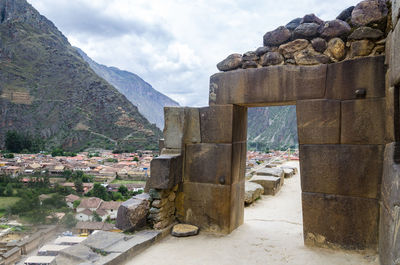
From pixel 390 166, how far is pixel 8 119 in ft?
288

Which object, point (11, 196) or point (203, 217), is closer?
point (203, 217)

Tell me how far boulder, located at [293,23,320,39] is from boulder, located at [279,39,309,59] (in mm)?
72

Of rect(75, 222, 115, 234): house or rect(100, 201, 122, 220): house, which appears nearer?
rect(75, 222, 115, 234): house

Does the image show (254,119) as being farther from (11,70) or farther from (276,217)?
(276,217)

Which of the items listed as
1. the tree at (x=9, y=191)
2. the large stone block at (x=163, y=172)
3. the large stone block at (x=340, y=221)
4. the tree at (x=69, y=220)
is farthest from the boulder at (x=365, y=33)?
the tree at (x=9, y=191)

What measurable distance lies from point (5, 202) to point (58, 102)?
148 ft

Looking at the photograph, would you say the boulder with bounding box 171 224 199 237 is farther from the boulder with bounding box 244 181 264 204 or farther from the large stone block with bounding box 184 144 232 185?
the boulder with bounding box 244 181 264 204

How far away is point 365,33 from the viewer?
3461mm

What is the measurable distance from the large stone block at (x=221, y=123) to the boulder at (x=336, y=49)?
61.4 inches

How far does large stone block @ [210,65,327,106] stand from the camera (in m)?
3.79

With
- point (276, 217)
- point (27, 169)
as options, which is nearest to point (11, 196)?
point (27, 169)

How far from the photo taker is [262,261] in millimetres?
3479

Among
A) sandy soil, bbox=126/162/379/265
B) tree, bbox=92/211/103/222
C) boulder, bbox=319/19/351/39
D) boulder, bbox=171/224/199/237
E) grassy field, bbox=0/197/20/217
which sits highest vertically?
boulder, bbox=319/19/351/39

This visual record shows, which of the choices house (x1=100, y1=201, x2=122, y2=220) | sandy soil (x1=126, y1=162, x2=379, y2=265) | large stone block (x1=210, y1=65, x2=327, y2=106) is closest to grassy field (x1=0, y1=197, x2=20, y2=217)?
house (x1=100, y1=201, x2=122, y2=220)
